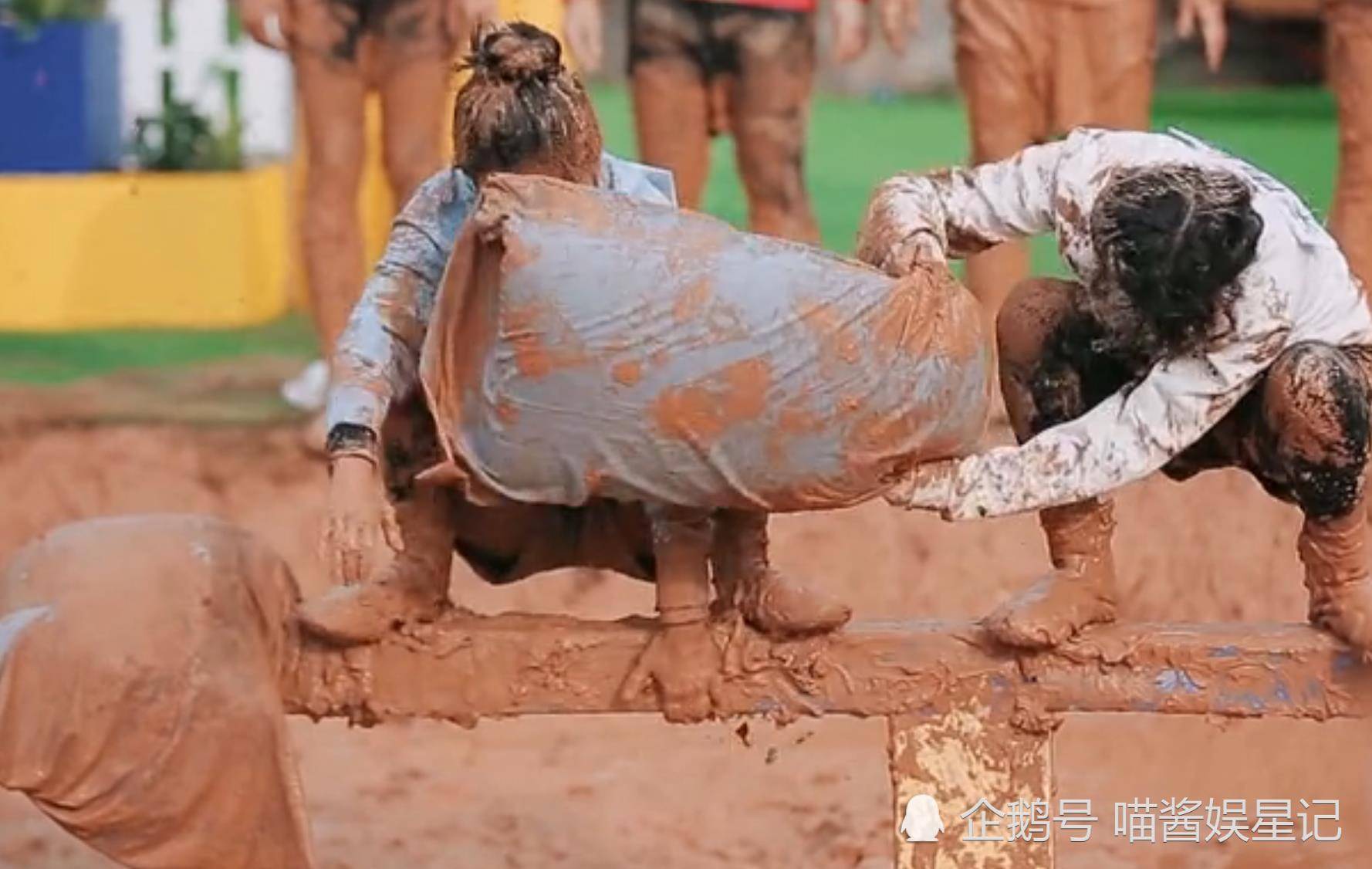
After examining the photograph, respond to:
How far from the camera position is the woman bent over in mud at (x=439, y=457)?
2.72 m

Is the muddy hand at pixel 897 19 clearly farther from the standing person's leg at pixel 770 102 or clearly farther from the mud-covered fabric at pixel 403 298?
the mud-covered fabric at pixel 403 298

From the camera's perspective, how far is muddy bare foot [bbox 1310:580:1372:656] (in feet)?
9.34

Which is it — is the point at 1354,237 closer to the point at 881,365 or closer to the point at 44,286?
the point at 881,365

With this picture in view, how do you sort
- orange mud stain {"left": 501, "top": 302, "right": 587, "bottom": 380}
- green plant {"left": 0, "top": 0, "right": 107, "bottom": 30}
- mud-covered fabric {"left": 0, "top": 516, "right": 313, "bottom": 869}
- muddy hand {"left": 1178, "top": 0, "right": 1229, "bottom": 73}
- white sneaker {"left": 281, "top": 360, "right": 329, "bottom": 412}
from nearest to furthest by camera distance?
orange mud stain {"left": 501, "top": 302, "right": 587, "bottom": 380} → mud-covered fabric {"left": 0, "top": 516, "right": 313, "bottom": 869} → muddy hand {"left": 1178, "top": 0, "right": 1229, "bottom": 73} → white sneaker {"left": 281, "top": 360, "right": 329, "bottom": 412} → green plant {"left": 0, "top": 0, "right": 107, "bottom": 30}

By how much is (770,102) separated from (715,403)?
2.70m

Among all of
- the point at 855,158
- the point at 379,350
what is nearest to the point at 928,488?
the point at 379,350

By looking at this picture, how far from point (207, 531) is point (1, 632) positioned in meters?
0.27

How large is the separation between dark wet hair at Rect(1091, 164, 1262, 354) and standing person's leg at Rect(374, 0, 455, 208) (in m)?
2.66

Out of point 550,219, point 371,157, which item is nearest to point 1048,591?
point 550,219

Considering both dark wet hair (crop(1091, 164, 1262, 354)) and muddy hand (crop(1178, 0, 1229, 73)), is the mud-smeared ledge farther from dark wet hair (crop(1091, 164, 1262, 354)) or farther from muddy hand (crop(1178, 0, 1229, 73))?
muddy hand (crop(1178, 0, 1229, 73))

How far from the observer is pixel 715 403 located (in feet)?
8.51

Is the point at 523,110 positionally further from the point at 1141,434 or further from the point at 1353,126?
the point at 1353,126

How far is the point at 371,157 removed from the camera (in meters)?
6.44

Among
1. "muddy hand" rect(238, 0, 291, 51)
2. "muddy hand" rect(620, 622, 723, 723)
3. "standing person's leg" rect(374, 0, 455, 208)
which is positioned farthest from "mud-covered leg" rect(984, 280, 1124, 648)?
"muddy hand" rect(238, 0, 291, 51)
